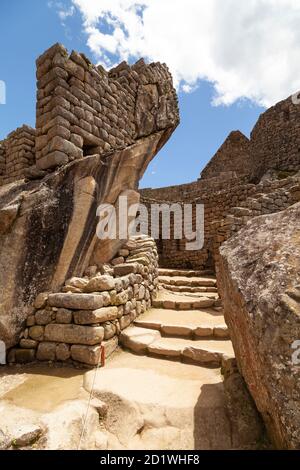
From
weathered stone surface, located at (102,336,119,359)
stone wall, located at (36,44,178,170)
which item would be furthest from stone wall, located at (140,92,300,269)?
stone wall, located at (36,44,178,170)

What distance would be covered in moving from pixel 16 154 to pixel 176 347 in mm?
5821

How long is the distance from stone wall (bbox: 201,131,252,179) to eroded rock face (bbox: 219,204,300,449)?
22.6 meters

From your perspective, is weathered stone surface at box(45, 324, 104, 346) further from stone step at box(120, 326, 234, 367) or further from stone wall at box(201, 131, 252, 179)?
Answer: stone wall at box(201, 131, 252, 179)

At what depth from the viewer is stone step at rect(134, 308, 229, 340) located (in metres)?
4.29

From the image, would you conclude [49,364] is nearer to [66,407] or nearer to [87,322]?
[87,322]

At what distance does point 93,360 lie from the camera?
3.50 m

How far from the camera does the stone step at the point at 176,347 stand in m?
3.51

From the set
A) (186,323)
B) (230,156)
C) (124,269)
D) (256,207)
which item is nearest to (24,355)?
(124,269)

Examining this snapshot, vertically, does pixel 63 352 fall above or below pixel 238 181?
below

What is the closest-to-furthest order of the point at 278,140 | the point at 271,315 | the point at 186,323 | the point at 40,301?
1. the point at 271,315
2. the point at 40,301
3. the point at 186,323
4. the point at 278,140

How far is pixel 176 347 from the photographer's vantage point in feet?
12.4

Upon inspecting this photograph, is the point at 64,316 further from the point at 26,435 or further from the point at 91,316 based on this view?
the point at 26,435

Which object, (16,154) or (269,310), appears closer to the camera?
(269,310)

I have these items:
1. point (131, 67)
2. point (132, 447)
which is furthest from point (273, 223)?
point (131, 67)
